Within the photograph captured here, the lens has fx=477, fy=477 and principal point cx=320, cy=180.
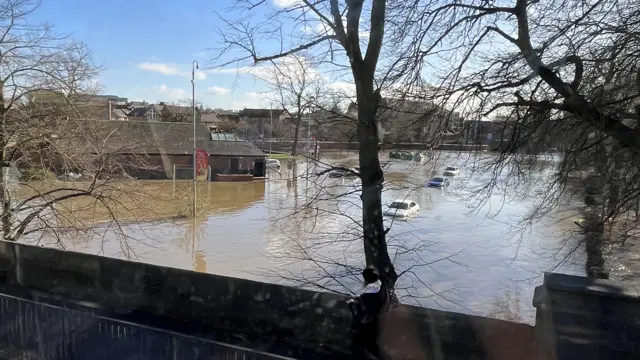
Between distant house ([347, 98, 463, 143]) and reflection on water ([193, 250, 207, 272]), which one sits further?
reflection on water ([193, 250, 207, 272])

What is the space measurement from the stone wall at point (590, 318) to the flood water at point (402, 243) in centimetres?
473

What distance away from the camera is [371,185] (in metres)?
7.26

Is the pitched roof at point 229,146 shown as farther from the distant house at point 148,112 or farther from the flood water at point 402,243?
the distant house at point 148,112

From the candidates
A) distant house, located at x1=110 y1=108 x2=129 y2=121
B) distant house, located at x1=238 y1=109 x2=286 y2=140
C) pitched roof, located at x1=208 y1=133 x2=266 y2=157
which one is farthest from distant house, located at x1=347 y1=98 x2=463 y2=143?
distant house, located at x1=238 y1=109 x2=286 y2=140

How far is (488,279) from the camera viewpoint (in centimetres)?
2123

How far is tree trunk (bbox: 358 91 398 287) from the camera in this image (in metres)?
7.25

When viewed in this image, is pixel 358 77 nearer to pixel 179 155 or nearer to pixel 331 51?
pixel 331 51

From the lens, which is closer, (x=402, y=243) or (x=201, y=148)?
(x=402, y=243)

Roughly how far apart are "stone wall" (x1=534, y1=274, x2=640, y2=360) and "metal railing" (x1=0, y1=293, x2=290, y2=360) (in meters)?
2.76

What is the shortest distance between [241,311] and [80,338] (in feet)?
6.21

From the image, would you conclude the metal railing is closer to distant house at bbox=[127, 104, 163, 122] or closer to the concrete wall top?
the concrete wall top

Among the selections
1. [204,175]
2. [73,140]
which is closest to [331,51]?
[73,140]

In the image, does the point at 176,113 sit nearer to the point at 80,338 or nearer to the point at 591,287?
the point at 80,338

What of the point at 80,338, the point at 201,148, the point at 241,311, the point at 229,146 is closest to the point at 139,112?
the point at 229,146
